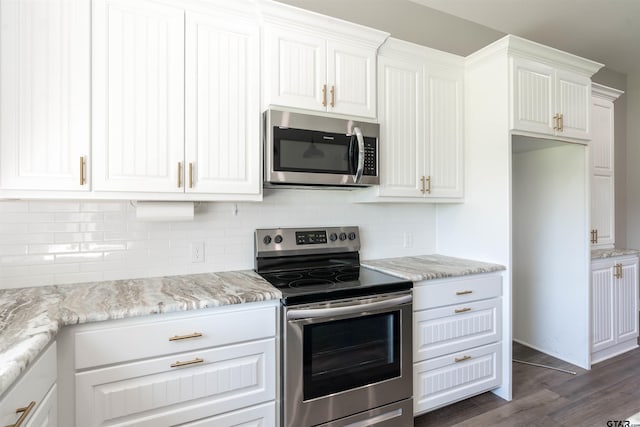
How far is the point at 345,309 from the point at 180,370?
81 cm

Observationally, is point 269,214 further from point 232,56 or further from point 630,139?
point 630,139

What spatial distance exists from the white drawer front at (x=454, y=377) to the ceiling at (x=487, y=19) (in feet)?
8.01

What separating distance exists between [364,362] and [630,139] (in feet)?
15.5

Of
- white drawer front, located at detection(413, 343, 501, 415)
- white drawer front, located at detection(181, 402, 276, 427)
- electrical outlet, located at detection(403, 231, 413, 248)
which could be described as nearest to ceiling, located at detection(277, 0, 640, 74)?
electrical outlet, located at detection(403, 231, 413, 248)

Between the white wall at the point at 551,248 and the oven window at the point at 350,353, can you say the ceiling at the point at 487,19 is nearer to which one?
the white wall at the point at 551,248

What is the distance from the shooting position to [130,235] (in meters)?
1.99

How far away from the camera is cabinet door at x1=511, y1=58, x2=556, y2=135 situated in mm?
2402

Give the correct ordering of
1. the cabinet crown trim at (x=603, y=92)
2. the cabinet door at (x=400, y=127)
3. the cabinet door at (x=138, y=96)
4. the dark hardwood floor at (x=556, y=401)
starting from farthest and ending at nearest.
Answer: the cabinet crown trim at (x=603, y=92) < the cabinet door at (x=400, y=127) < the dark hardwood floor at (x=556, y=401) < the cabinet door at (x=138, y=96)

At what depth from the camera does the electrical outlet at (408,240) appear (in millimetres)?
2863

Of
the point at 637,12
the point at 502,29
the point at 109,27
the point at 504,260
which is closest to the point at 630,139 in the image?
the point at 637,12

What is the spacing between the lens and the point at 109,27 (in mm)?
1655

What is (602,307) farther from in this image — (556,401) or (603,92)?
(603,92)

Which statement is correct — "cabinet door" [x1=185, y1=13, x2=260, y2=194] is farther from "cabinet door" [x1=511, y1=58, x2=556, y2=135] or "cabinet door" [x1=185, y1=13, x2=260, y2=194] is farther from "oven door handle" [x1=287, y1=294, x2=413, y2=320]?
"cabinet door" [x1=511, y1=58, x2=556, y2=135]

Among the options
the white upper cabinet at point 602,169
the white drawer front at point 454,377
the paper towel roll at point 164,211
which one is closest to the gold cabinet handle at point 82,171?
the paper towel roll at point 164,211
